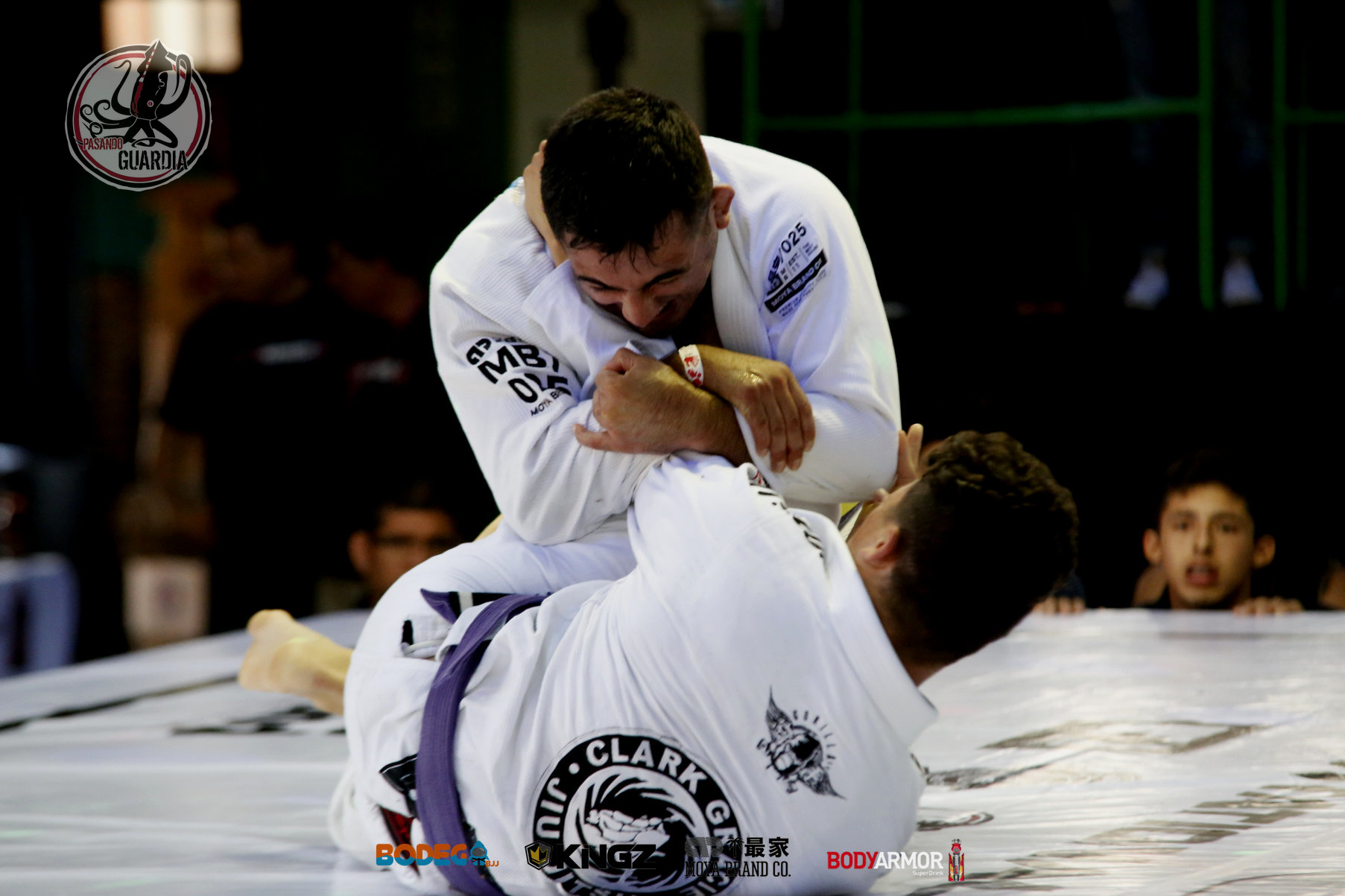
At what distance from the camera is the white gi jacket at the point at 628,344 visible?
66.9 inches

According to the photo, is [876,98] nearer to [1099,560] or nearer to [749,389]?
[1099,560]

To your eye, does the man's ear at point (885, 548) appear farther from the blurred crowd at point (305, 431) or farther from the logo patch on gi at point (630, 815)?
the blurred crowd at point (305, 431)

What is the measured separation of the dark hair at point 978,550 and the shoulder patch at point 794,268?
0.43 meters

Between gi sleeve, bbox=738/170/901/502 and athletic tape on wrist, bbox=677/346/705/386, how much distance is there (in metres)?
0.09

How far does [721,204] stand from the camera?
1.71 metres

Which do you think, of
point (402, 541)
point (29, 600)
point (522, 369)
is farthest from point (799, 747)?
point (29, 600)

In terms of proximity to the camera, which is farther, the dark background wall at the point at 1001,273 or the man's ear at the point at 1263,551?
the dark background wall at the point at 1001,273

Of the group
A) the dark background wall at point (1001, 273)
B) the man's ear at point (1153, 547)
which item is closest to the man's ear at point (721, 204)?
the dark background wall at point (1001, 273)

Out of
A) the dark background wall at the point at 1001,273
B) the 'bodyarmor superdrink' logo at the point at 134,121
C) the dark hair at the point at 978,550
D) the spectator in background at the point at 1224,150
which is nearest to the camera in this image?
the dark hair at the point at 978,550

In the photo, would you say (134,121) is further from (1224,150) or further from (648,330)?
(1224,150)

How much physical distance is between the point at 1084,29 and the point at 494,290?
264cm

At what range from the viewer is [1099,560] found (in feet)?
11.4

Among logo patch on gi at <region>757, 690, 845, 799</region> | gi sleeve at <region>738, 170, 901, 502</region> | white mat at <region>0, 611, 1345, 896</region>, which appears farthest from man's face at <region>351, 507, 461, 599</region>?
logo patch on gi at <region>757, 690, 845, 799</region>

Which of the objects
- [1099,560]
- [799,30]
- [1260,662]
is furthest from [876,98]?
[1260,662]
